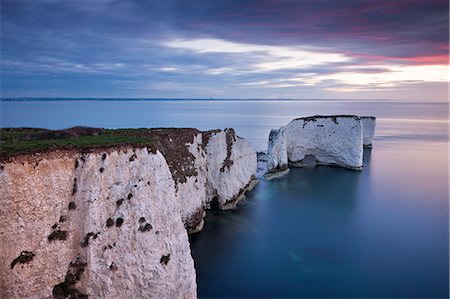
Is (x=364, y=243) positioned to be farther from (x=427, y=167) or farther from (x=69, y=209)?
(x=427, y=167)

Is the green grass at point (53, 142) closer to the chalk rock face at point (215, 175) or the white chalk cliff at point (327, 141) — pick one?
the chalk rock face at point (215, 175)

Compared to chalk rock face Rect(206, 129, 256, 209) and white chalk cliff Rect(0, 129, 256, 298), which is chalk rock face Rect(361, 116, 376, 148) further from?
white chalk cliff Rect(0, 129, 256, 298)

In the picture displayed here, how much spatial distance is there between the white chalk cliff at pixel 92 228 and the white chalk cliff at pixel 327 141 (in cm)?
3256

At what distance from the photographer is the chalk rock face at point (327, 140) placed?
4806 cm

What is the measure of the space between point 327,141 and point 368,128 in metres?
23.2

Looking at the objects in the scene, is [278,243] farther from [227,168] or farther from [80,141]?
[80,141]

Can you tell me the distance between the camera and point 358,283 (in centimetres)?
2003

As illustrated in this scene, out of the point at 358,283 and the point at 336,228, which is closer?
the point at 358,283

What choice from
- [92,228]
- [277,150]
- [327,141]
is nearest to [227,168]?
[277,150]

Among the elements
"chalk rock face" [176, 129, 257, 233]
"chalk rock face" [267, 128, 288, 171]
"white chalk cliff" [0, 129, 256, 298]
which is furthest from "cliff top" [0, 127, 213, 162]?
"chalk rock face" [267, 128, 288, 171]

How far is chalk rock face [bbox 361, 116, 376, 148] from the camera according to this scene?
6581 centimetres

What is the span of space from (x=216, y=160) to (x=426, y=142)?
62122 millimetres

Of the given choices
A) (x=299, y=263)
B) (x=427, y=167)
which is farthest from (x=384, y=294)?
(x=427, y=167)

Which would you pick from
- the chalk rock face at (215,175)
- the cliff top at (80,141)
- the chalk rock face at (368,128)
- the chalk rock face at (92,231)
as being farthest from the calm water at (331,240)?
the chalk rock face at (368,128)
